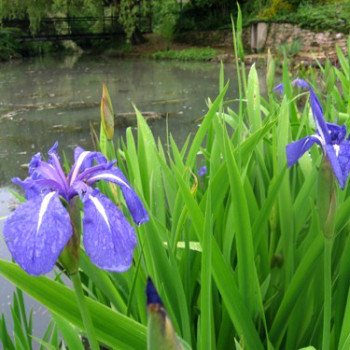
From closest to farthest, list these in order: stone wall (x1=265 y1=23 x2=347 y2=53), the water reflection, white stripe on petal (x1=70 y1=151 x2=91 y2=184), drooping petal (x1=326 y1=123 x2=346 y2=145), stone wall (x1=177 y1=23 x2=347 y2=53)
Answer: white stripe on petal (x1=70 y1=151 x2=91 y2=184) < drooping petal (x1=326 y1=123 x2=346 y2=145) < the water reflection < stone wall (x1=265 y1=23 x2=347 y2=53) < stone wall (x1=177 y1=23 x2=347 y2=53)

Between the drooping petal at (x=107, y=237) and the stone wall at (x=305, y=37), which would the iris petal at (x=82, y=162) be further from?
the stone wall at (x=305, y=37)

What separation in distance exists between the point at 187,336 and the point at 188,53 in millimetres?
10080

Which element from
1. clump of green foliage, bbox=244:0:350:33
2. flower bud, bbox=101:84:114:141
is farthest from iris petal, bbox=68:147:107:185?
clump of green foliage, bbox=244:0:350:33

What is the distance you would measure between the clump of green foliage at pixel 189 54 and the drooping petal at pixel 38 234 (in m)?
9.88

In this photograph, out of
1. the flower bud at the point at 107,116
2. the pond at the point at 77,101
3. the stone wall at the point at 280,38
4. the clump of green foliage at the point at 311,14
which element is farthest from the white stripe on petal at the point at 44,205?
the clump of green foliage at the point at 311,14

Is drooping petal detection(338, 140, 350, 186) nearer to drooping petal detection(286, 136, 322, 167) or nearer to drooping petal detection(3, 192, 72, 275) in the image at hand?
drooping petal detection(286, 136, 322, 167)

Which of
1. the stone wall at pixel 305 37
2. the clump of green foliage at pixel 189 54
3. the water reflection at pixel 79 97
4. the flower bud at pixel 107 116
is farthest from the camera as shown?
the clump of green foliage at pixel 189 54

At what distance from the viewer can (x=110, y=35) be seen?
13312 mm

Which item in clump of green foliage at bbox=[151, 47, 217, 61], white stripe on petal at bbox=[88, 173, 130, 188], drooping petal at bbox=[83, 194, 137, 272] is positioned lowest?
clump of green foliage at bbox=[151, 47, 217, 61]

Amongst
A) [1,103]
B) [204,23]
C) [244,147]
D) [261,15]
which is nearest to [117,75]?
[1,103]

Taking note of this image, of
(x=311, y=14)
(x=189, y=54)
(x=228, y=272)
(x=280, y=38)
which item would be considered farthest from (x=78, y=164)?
(x=189, y=54)

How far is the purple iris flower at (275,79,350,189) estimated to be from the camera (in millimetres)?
514

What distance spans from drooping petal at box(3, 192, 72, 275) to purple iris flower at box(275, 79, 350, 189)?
29 cm

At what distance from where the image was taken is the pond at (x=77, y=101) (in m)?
3.44
